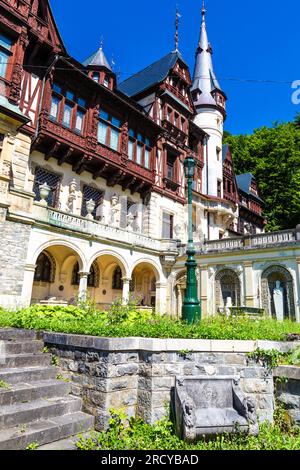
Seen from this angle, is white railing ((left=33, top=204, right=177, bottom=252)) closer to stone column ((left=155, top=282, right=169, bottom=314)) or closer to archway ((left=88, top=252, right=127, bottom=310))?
archway ((left=88, top=252, right=127, bottom=310))

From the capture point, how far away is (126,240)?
20.0 metres

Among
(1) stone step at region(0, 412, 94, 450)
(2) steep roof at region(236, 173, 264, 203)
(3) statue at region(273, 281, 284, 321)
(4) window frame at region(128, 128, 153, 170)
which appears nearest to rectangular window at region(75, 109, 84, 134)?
(4) window frame at region(128, 128, 153, 170)

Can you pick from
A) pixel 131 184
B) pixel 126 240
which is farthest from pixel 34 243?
pixel 131 184

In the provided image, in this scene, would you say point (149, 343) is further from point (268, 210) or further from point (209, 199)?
point (268, 210)

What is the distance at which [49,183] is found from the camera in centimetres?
1822

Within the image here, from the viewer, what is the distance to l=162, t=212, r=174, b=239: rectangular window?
2469 centimetres

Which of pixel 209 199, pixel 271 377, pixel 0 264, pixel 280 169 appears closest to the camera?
pixel 271 377

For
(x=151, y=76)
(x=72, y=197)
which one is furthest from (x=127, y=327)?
(x=151, y=76)

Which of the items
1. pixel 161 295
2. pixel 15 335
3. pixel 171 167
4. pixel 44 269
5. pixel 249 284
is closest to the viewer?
pixel 15 335

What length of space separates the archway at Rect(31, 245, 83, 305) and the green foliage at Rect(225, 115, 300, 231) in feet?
83.9

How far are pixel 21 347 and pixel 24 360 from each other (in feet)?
1.08

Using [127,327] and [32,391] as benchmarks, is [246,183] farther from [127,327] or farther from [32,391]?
[32,391]

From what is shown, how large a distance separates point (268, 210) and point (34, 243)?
32442 millimetres
